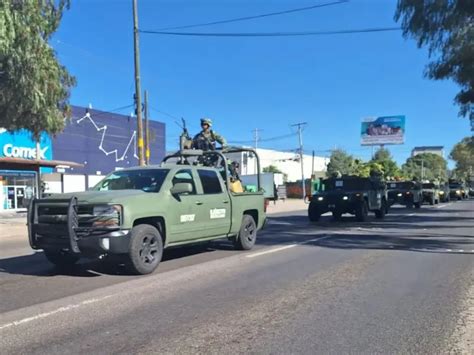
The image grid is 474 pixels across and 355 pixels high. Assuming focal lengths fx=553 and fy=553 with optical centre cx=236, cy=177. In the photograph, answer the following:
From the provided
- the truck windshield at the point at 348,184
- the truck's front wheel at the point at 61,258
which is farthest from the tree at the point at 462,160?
the truck's front wheel at the point at 61,258

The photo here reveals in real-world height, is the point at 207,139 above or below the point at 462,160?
below

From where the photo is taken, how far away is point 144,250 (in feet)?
28.0

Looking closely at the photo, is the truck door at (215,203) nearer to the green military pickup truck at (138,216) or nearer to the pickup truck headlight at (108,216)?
the green military pickup truck at (138,216)

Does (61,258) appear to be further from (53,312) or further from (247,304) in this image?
(247,304)

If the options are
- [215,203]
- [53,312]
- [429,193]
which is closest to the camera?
[53,312]

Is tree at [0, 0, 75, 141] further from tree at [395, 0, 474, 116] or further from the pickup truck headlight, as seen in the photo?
tree at [395, 0, 474, 116]

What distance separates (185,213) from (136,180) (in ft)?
3.40

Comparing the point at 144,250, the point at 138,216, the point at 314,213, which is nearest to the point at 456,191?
the point at 314,213

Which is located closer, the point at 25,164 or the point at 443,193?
the point at 25,164

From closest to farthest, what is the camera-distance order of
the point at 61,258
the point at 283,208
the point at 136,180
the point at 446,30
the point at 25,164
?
the point at 61,258 → the point at 136,180 → the point at 446,30 → the point at 25,164 → the point at 283,208

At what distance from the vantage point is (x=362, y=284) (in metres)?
7.86

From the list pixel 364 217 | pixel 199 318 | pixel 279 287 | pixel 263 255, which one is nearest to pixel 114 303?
pixel 199 318

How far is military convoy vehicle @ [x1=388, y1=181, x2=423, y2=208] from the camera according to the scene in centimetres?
3409

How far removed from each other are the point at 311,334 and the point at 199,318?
1.27 metres
